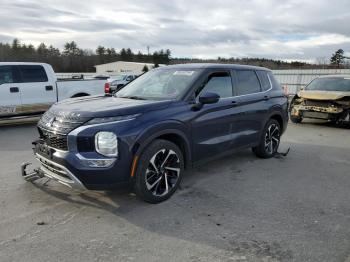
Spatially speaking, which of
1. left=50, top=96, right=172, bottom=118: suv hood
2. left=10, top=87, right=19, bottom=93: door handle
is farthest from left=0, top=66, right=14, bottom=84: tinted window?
left=50, top=96, right=172, bottom=118: suv hood

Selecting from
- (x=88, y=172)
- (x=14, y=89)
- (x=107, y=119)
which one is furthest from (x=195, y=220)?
(x=14, y=89)

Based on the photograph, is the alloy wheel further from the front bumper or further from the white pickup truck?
the white pickup truck

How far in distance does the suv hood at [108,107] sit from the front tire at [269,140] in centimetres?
268

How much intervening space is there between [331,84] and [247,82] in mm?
6685

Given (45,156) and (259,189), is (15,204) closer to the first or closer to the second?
(45,156)

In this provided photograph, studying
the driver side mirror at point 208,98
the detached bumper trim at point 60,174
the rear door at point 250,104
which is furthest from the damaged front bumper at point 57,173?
the rear door at point 250,104

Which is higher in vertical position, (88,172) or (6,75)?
(6,75)

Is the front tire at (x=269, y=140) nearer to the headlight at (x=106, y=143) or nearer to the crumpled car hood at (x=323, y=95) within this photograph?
the headlight at (x=106, y=143)

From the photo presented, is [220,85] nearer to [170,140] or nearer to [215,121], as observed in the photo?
[215,121]

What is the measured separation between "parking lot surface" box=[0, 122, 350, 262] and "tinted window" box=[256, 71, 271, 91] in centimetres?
160

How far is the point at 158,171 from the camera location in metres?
4.37

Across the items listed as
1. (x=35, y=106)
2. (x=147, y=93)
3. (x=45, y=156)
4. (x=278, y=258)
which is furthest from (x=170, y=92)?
(x=35, y=106)

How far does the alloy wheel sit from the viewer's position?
429cm

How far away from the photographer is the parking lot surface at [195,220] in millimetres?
3297
